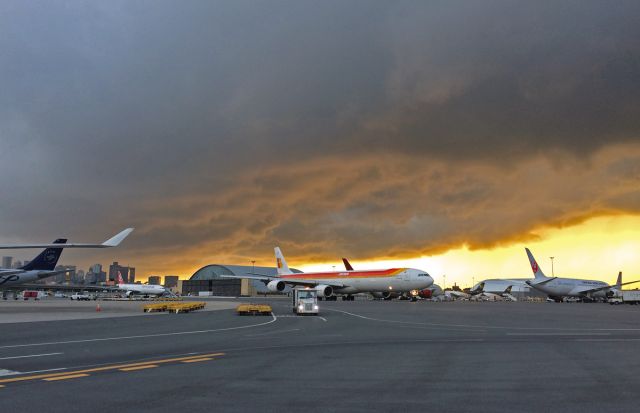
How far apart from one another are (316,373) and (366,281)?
74584mm

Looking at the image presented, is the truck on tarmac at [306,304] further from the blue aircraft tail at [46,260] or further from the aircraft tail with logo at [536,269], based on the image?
the aircraft tail with logo at [536,269]

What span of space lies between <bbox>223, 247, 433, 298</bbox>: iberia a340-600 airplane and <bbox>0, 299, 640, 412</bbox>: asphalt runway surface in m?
57.4

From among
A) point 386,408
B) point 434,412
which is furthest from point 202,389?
point 434,412

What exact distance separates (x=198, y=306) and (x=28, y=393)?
146 feet

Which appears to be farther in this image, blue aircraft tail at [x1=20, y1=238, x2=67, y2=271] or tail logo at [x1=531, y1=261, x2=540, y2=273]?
tail logo at [x1=531, y1=261, x2=540, y2=273]

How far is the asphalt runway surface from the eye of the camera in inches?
383

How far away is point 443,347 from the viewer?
19266mm

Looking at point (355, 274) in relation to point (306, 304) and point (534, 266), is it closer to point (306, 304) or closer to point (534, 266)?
point (306, 304)

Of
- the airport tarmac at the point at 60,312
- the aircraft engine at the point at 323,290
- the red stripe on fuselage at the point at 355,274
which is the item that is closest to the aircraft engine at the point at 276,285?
the red stripe on fuselage at the point at 355,274

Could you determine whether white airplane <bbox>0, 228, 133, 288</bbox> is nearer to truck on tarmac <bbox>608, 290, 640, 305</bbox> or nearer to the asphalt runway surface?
the asphalt runway surface

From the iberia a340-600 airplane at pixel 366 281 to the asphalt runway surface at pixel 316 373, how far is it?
57.4m

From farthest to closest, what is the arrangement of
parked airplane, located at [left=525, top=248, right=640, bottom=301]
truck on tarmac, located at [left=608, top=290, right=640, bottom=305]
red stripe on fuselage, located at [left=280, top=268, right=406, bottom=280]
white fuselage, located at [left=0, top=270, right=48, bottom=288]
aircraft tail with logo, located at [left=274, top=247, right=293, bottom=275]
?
aircraft tail with logo, located at [left=274, top=247, right=293, bottom=275] < parked airplane, located at [left=525, top=248, right=640, bottom=301] < truck on tarmac, located at [left=608, top=290, right=640, bottom=305] < red stripe on fuselage, located at [left=280, top=268, right=406, bottom=280] < white fuselage, located at [left=0, top=270, right=48, bottom=288]

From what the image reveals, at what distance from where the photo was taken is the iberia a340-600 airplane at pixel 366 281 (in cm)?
8054

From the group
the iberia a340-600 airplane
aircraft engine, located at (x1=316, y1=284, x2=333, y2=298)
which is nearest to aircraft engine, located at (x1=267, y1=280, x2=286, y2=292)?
the iberia a340-600 airplane
